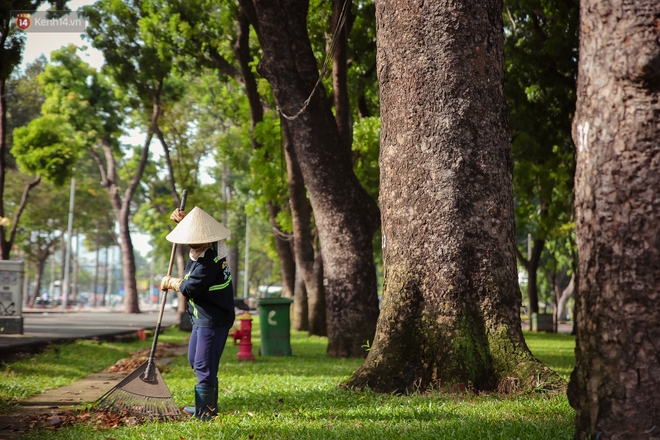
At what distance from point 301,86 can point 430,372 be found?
5924 millimetres

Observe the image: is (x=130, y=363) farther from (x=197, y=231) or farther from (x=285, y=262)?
(x=285, y=262)

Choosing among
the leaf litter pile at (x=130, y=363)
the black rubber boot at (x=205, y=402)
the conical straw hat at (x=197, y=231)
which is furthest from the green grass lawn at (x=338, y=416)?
the leaf litter pile at (x=130, y=363)

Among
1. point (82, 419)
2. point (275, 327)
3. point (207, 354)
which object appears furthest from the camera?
point (275, 327)

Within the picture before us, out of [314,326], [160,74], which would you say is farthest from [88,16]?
[314,326]

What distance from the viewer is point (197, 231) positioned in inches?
241

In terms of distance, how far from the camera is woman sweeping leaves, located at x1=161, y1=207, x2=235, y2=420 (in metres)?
6.04

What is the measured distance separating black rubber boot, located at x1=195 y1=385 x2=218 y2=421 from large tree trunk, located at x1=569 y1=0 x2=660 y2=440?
3.26m

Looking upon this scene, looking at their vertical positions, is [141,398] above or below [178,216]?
below

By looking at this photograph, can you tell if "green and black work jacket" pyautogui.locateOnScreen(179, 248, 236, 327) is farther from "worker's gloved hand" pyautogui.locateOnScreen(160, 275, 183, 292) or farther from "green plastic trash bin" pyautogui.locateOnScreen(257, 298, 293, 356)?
"green plastic trash bin" pyautogui.locateOnScreen(257, 298, 293, 356)

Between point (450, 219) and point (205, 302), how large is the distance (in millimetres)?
2325

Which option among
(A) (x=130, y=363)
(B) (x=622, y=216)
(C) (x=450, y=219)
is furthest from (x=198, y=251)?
(A) (x=130, y=363)

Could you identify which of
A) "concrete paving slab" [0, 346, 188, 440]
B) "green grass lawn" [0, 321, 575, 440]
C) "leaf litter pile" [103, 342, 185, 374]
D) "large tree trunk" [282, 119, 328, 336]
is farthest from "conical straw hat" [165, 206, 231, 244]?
"large tree trunk" [282, 119, 328, 336]

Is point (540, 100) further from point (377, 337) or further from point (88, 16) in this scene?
point (88, 16)

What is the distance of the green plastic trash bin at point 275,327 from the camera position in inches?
490
